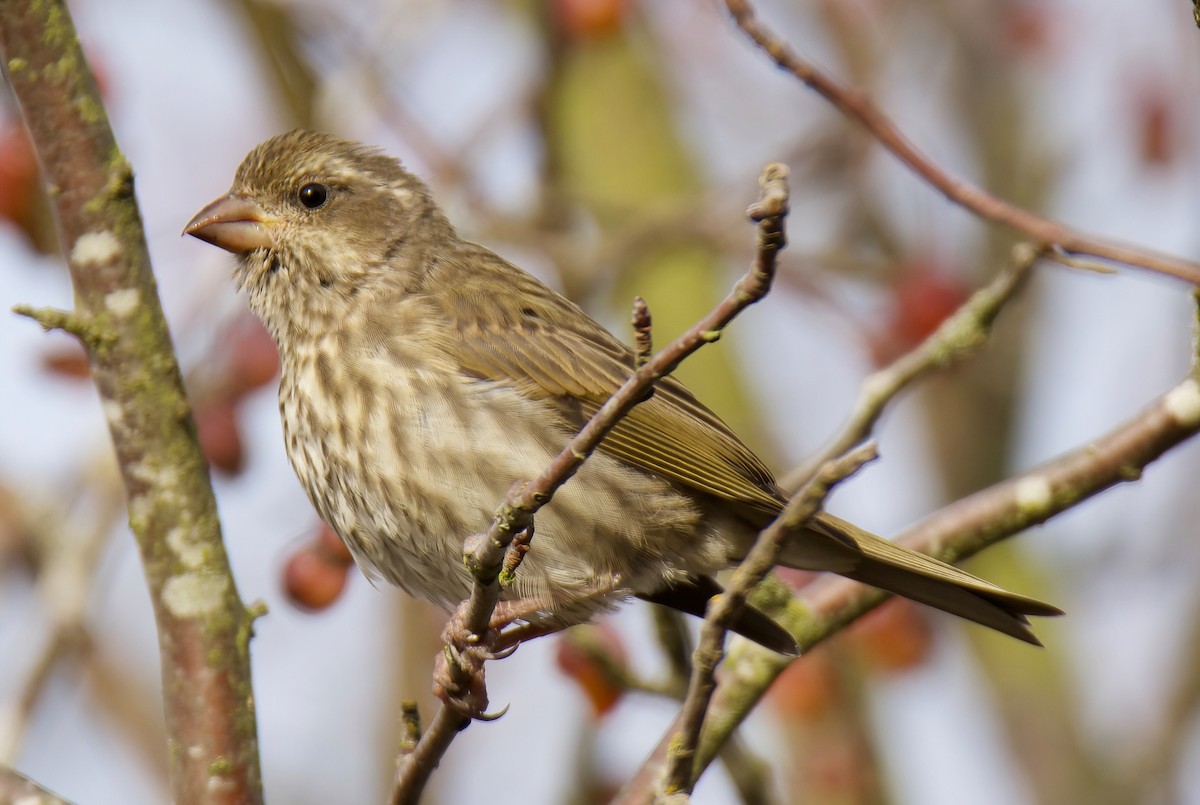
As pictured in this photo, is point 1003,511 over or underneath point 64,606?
over

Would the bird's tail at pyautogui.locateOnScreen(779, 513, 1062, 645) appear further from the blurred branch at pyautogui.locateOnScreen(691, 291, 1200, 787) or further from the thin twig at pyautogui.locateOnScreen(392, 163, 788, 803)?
the thin twig at pyautogui.locateOnScreen(392, 163, 788, 803)

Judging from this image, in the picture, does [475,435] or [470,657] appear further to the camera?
[475,435]

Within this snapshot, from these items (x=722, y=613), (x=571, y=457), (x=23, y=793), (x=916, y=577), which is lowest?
(x=23, y=793)

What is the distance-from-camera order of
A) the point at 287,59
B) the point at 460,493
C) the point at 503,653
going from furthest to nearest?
the point at 287,59 < the point at 460,493 < the point at 503,653

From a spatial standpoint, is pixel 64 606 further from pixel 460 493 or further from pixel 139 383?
pixel 460 493

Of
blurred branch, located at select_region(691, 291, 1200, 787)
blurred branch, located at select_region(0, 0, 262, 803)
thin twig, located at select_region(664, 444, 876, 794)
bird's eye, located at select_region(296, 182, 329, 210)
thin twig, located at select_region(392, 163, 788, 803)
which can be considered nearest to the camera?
thin twig, located at select_region(392, 163, 788, 803)

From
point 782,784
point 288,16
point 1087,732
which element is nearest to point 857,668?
point 782,784

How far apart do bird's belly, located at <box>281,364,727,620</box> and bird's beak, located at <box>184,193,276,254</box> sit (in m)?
0.57

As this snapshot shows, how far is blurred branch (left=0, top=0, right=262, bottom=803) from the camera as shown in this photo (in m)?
3.44

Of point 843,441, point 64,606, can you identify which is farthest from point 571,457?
point 64,606

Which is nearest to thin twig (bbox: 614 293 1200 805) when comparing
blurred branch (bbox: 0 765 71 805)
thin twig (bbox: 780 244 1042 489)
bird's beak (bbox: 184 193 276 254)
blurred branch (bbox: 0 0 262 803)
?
thin twig (bbox: 780 244 1042 489)

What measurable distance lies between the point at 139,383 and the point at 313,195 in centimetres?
115

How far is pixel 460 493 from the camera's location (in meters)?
3.71

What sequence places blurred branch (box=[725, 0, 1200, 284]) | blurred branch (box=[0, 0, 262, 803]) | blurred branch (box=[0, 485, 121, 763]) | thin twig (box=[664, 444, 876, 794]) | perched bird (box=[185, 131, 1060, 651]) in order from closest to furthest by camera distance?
thin twig (box=[664, 444, 876, 794]) → blurred branch (box=[725, 0, 1200, 284]) → blurred branch (box=[0, 0, 262, 803]) → perched bird (box=[185, 131, 1060, 651]) → blurred branch (box=[0, 485, 121, 763])
